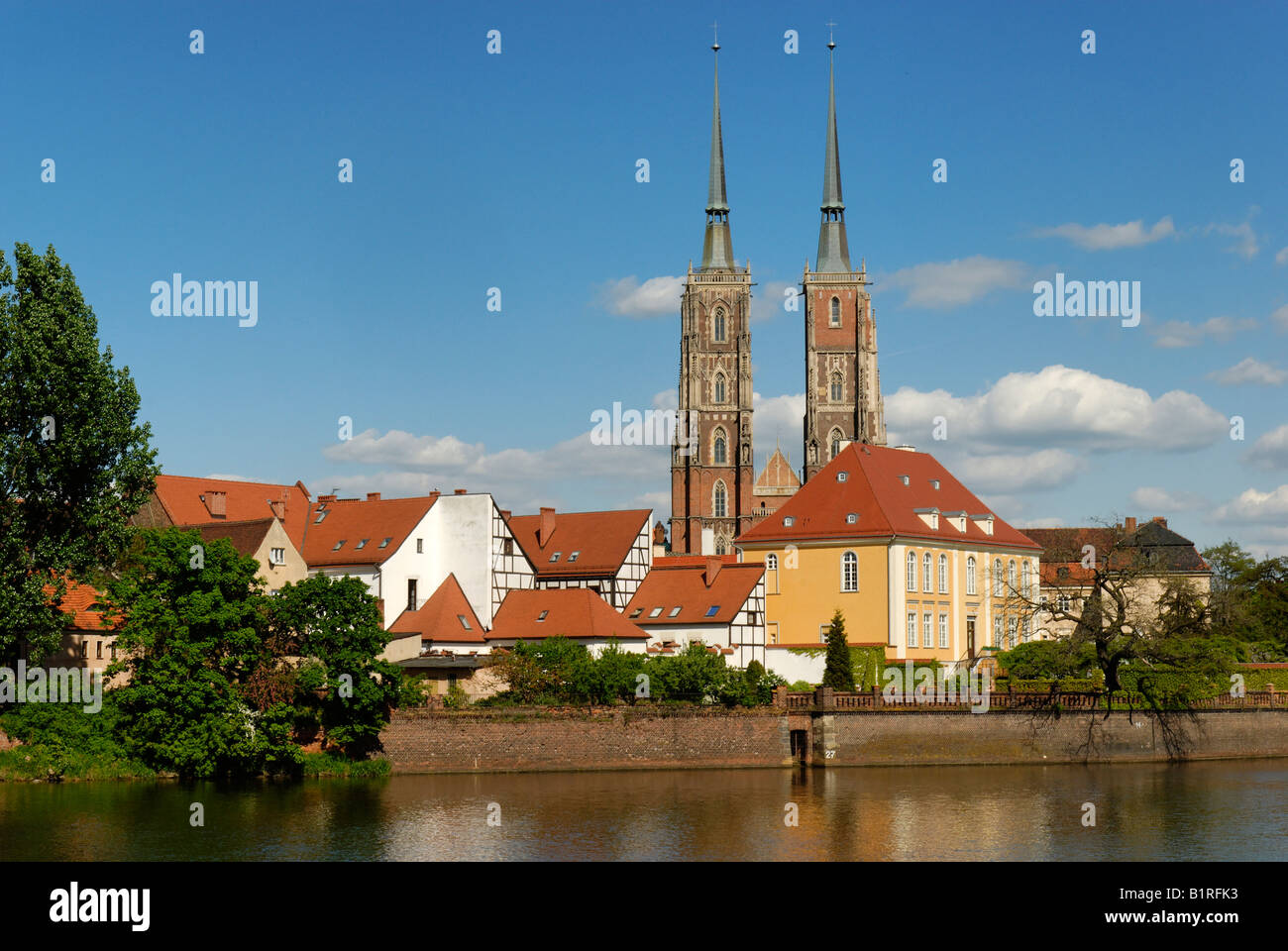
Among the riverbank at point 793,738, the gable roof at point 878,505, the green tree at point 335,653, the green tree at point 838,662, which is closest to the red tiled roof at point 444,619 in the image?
the riverbank at point 793,738

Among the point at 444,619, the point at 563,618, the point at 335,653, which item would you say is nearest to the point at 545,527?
the point at 444,619

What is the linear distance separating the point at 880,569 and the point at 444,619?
1928 cm

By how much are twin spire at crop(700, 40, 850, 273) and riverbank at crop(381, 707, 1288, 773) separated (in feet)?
226

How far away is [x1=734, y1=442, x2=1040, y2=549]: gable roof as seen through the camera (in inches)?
2621

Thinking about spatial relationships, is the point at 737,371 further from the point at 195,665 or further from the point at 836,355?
the point at 195,665

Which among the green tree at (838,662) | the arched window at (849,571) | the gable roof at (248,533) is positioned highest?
the gable roof at (248,533)

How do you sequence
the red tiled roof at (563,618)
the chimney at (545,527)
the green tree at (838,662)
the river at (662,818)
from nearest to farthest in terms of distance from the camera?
the river at (662,818)
the red tiled roof at (563,618)
the green tree at (838,662)
the chimney at (545,527)

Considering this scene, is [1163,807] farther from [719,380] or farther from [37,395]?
[719,380]

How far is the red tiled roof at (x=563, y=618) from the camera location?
187 feet

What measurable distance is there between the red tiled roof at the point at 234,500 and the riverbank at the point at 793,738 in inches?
784

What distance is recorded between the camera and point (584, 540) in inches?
2692

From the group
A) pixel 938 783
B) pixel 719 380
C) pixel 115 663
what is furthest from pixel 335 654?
pixel 719 380

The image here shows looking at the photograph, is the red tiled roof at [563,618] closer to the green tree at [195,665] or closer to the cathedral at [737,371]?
the green tree at [195,665]
